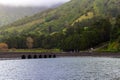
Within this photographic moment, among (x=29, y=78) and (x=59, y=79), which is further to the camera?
(x=29, y=78)

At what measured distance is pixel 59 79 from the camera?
3253 inches

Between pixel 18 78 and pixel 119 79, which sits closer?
pixel 119 79

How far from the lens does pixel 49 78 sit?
85.8 meters

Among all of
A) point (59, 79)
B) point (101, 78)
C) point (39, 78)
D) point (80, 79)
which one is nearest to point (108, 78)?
point (101, 78)

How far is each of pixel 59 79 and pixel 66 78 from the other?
9.81 feet

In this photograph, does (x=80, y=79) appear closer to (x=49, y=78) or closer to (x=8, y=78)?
(x=49, y=78)

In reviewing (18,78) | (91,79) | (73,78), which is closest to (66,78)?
(73,78)

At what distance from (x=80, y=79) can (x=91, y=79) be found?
289 centimetres

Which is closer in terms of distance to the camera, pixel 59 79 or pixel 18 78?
pixel 59 79

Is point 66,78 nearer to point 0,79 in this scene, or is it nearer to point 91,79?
point 91,79

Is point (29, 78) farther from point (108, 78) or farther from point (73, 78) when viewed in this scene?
point (108, 78)

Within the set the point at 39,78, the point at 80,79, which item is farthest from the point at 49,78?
the point at 80,79

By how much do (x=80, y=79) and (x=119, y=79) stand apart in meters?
10.1

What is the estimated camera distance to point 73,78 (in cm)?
8500
